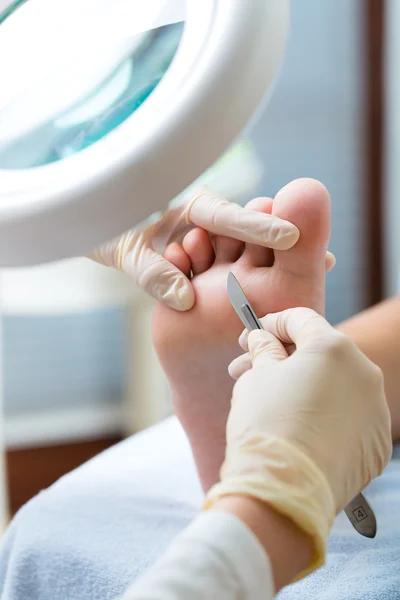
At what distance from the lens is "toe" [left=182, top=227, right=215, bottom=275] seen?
0.80 m

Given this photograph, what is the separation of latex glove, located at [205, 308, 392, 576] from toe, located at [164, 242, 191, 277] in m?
0.22

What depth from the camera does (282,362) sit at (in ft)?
1.88

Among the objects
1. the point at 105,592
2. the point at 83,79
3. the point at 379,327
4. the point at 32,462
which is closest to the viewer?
the point at 83,79

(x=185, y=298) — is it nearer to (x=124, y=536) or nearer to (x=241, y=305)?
(x=241, y=305)

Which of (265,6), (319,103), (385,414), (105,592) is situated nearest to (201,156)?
(265,6)

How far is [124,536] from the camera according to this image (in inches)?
30.4

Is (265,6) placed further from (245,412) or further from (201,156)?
(245,412)

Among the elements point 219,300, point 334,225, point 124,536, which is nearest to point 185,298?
point 219,300

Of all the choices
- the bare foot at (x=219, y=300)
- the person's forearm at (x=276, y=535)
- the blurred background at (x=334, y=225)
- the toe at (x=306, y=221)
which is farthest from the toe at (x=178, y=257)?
the blurred background at (x=334, y=225)

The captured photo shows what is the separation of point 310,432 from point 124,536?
33cm

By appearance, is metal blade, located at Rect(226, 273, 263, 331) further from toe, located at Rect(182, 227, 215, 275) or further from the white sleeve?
the white sleeve

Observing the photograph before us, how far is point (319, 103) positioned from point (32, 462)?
147 centimetres

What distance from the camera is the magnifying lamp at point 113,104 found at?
494 mm

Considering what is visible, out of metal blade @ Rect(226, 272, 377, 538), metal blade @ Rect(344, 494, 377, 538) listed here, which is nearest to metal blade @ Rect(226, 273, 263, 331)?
metal blade @ Rect(226, 272, 377, 538)
